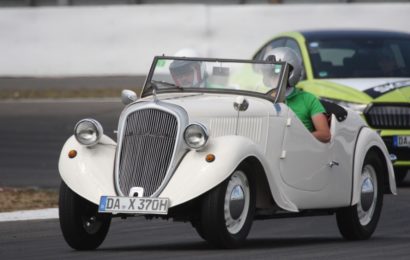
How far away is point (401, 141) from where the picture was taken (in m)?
15.0

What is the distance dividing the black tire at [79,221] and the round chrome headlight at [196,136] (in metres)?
0.86

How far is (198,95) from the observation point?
33.8ft

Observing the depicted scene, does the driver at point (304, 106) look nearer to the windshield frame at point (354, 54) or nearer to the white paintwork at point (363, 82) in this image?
the white paintwork at point (363, 82)

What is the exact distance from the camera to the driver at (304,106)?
34.7 feet

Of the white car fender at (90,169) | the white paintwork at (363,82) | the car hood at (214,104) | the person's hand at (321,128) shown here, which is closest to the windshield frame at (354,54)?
the white paintwork at (363,82)

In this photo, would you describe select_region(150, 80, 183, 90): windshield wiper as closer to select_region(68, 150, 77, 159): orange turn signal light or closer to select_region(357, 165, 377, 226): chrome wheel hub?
select_region(68, 150, 77, 159): orange turn signal light

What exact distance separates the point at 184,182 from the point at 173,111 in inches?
20.8

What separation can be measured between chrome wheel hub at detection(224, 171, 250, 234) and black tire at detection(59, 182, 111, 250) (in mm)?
938

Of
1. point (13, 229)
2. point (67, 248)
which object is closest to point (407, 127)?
point (13, 229)

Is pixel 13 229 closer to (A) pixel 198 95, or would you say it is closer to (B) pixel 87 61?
(A) pixel 198 95

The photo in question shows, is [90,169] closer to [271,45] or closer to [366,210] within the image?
[366,210]

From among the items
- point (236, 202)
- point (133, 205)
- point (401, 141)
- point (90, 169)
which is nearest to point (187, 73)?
point (90, 169)

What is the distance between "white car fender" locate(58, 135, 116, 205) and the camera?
31.1 feet

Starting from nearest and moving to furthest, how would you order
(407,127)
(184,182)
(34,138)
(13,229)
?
(184,182)
(13,229)
(407,127)
(34,138)
